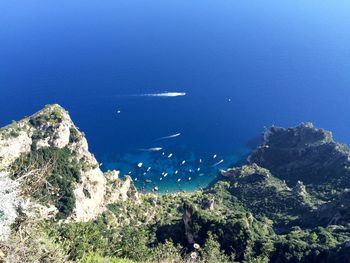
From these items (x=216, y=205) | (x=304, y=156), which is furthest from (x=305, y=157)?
(x=216, y=205)

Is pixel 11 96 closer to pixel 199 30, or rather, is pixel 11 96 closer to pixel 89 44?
pixel 89 44

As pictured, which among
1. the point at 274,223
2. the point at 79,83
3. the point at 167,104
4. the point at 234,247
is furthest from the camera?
the point at 79,83

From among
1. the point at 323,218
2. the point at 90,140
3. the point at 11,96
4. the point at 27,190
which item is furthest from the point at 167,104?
the point at 27,190

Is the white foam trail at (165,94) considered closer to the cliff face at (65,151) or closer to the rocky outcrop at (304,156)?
the rocky outcrop at (304,156)

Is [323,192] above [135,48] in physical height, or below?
below

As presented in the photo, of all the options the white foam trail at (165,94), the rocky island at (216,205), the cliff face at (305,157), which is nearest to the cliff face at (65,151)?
the rocky island at (216,205)

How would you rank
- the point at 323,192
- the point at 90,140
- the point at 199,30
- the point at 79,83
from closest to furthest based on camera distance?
1. the point at 323,192
2. the point at 90,140
3. the point at 79,83
4. the point at 199,30
